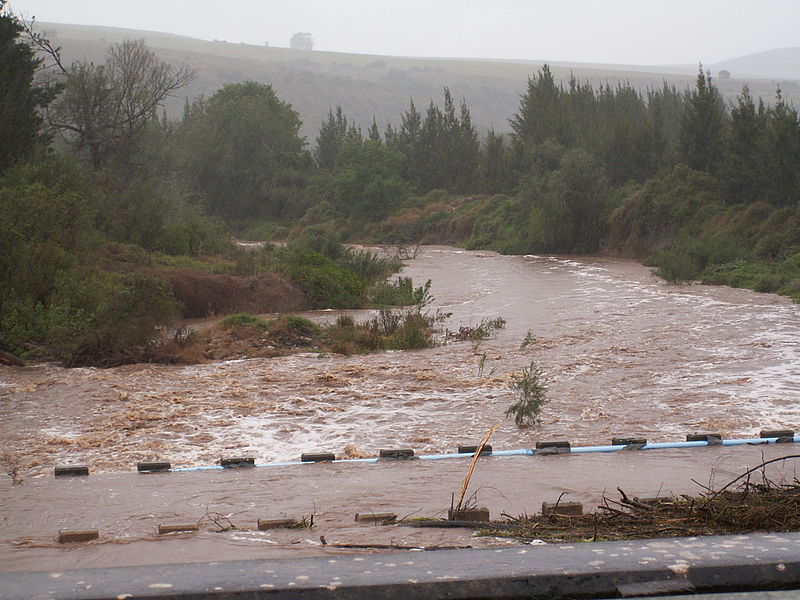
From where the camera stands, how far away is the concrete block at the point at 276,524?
19.5 ft

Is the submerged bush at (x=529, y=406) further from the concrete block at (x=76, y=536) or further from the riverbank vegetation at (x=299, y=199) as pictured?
the riverbank vegetation at (x=299, y=199)

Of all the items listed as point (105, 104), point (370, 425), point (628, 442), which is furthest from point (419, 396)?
point (105, 104)

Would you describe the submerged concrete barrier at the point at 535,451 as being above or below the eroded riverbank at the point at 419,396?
above

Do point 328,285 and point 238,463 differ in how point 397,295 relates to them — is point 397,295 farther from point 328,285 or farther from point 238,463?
point 238,463

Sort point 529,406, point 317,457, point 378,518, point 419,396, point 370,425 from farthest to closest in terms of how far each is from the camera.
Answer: point 419,396
point 370,425
point 529,406
point 317,457
point 378,518

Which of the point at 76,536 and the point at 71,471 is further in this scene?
the point at 71,471

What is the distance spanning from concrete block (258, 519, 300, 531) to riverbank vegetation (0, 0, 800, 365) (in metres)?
9.91

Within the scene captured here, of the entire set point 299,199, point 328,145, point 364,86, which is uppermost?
point 364,86

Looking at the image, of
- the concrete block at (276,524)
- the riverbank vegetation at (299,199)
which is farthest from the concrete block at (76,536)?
the riverbank vegetation at (299,199)

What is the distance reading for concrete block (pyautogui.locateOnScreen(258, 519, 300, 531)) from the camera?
5938 mm

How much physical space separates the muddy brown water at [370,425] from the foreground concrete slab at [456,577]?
2.51 meters

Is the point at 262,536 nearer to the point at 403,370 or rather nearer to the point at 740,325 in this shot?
the point at 403,370

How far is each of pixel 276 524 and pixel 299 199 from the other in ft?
189

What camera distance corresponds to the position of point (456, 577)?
211cm
